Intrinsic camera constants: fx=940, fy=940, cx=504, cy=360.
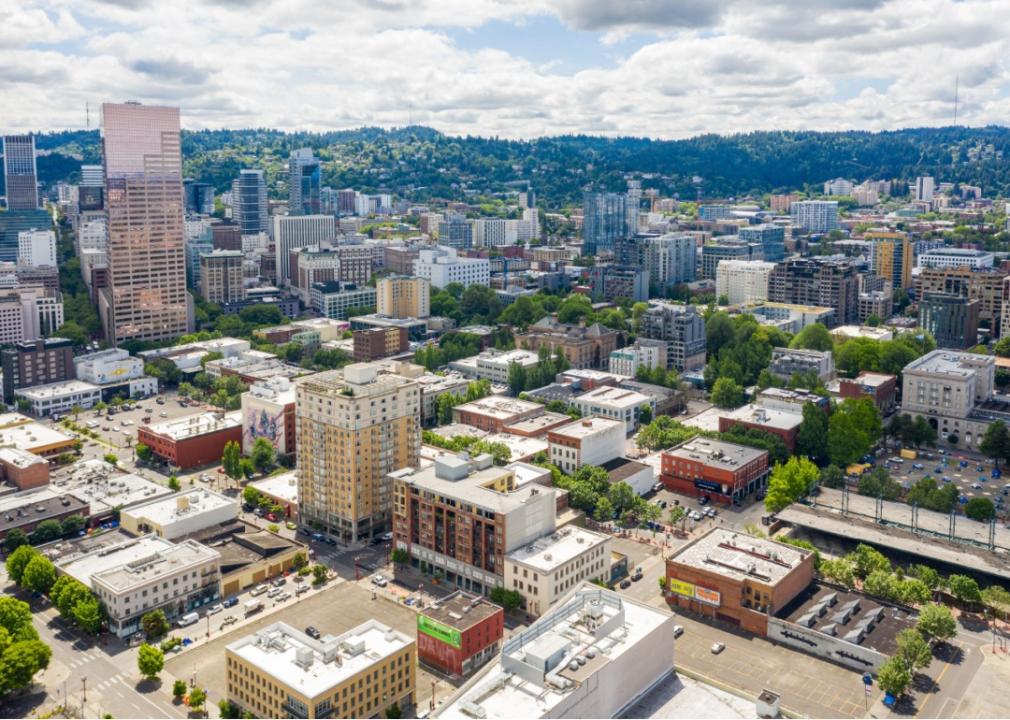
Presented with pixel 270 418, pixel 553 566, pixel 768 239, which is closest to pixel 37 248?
pixel 270 418

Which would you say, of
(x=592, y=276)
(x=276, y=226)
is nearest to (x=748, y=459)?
(x=592, y=276)

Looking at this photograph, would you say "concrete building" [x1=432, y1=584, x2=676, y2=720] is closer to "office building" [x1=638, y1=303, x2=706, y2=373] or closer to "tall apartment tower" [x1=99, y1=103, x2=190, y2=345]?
"office building" [x1=638, y1=303, x2=706, y2=373]

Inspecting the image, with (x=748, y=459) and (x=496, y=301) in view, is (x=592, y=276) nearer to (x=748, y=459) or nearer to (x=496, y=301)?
(x=496, y=301)

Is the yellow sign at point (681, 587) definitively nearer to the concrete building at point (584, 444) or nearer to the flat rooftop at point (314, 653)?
the flat rooftop at point (314, 653)

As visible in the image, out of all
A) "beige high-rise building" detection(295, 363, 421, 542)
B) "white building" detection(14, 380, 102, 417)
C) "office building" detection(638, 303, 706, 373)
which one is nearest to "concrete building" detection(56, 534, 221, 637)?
"beige high-rise building" detection(295, 363, 421, 542)

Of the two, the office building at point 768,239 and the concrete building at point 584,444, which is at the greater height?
the office building at point 768,239

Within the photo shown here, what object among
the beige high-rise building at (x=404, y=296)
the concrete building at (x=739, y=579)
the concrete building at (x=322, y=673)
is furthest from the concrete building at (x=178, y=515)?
the beige high-rise building at (x=404, y=296)
